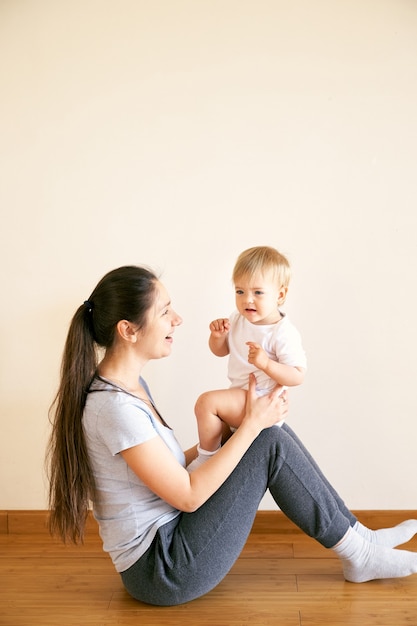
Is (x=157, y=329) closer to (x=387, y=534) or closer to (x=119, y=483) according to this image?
(x=119, y=483)

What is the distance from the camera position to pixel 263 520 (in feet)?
9.05

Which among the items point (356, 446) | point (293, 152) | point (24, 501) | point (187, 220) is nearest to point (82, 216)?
point (187, 220)

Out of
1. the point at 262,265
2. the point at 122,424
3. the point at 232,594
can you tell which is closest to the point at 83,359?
the point at 122,424

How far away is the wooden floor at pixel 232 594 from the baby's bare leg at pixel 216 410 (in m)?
0.48

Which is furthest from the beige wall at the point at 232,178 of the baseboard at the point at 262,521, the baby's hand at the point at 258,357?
the baby's hand at the point at 258,357

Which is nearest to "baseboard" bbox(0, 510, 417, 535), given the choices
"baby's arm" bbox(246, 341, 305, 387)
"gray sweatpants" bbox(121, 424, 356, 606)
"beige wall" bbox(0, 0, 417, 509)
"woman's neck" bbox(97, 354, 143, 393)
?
"beige wall" bbox(0, 0, 417, 509)

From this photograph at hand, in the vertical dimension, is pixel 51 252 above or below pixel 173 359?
above

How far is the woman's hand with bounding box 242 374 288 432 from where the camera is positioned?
6.91 feet

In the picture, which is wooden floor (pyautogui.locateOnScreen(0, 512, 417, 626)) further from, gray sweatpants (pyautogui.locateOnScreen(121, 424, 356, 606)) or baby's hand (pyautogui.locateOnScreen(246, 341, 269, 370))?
baby's hand (pyautogui.locateOnScreen(246, 341, 269, 370))

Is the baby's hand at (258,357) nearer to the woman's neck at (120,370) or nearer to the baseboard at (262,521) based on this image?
the woman's neck at (120,370)

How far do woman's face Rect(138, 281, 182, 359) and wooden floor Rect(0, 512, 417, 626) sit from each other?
738 millimetres

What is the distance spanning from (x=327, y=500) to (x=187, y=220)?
107 centimetres

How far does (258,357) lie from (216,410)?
222 millimetres

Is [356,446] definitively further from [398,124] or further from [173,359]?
[398,124]
